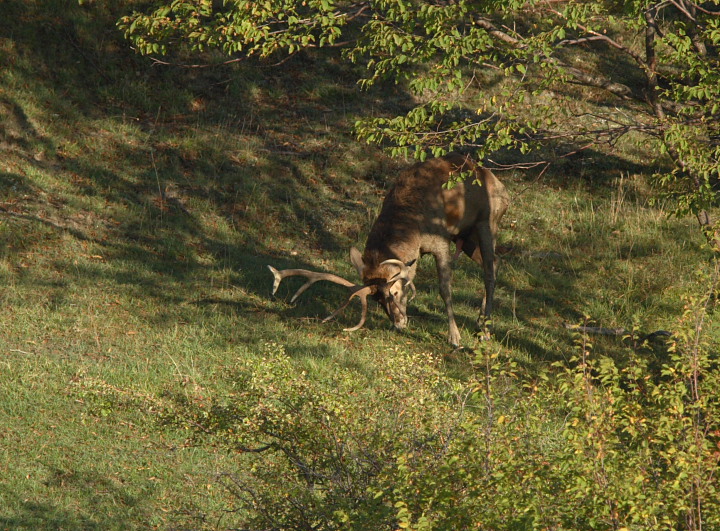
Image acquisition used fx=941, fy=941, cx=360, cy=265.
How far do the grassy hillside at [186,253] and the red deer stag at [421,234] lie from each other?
57cm

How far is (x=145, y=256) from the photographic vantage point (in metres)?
15.0

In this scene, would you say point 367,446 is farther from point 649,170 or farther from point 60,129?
point 649,170

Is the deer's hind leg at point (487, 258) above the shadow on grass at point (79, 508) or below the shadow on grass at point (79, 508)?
above

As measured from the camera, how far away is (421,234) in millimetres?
12758

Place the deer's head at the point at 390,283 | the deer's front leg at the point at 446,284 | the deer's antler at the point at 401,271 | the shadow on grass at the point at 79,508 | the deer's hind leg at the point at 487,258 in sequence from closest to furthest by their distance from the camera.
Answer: the shadow on grass at the point at 79,508 → the deer's antler at the point at 401,271 → the deer's head at the point at 390,283 → the deer's front leg at the point at 446,284 → the deer's hind leg at the point at 487,258

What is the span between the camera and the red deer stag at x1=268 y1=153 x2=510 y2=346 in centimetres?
1230

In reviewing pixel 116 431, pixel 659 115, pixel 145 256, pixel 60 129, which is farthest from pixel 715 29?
pixel 60 129

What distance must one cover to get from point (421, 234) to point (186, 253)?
4535 millimetres

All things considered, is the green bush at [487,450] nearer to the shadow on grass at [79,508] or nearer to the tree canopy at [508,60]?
the shadow on grass at [79,508]

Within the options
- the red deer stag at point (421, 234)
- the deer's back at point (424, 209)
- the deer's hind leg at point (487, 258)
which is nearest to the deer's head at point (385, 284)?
the red deer stag at point (421, 234)

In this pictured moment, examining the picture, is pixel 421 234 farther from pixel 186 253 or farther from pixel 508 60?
pixel 186 253

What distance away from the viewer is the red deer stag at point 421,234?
1230cm

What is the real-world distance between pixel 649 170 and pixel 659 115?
31.6 ft

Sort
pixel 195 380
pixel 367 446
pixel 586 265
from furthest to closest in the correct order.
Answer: pixel 586 265 < pixel 195 380 < pixel 367 446
